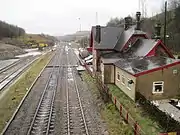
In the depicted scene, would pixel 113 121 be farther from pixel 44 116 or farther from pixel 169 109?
pixel 44 116

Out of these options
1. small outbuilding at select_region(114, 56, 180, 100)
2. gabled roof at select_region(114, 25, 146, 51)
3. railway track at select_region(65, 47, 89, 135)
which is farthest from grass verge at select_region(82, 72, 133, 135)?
gabled roof at select_region(114, 25, 146, 51)

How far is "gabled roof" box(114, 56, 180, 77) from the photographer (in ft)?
65.0

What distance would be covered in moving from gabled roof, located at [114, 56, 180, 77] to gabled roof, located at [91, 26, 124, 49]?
876 cm

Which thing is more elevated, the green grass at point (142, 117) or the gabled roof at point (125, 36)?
the gabled roof at point (125, 36)

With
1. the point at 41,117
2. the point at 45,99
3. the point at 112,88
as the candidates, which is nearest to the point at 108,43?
the point at 112,88

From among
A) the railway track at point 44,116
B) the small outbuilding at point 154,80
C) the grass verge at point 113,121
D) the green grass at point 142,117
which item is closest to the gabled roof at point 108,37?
the railway track at point 44,116

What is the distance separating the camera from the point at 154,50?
2688 cm

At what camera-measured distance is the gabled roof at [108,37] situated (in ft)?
112

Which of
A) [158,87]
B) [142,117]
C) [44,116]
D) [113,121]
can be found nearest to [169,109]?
[142,117]

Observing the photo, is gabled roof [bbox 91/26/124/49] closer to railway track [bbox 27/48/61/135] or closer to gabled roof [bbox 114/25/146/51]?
gabled roof [bbox 114/25/146/51]

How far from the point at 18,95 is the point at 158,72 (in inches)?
510

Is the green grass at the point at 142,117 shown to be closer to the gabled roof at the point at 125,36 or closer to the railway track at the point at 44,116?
the railway track at the point at 44,116

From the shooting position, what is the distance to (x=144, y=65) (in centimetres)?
2180

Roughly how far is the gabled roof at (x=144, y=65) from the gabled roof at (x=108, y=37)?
876cm
